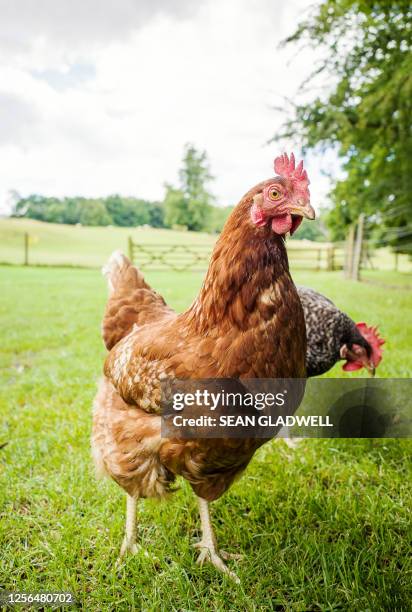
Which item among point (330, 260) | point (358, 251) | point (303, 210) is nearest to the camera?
point (303, 210)

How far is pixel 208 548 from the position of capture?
1137 millimetres

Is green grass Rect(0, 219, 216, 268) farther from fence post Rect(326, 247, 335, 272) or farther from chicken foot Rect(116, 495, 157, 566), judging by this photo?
chicken foot Rect(116, 495, 157, 566)

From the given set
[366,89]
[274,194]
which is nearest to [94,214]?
[366,89]

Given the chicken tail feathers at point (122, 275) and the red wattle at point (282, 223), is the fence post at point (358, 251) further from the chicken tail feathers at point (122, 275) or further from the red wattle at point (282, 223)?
the red wattle at point (282, 223)

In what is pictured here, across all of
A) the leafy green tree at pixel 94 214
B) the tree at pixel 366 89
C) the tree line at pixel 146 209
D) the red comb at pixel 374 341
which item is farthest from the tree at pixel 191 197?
the red comb at pixel 374 341

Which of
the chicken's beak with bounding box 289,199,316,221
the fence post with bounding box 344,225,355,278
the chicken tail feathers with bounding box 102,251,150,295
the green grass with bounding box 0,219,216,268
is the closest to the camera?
the chicken's beak with bounding box 289,199,316,221

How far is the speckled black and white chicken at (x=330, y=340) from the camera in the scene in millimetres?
1793

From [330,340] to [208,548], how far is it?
105 cm

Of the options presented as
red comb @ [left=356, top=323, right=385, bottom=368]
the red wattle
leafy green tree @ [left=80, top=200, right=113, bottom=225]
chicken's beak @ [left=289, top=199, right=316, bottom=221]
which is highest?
leafy green tree @ [left=80, top=200, right=113, bottom=225]

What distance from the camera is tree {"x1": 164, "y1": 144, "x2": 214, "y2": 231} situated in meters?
10.4

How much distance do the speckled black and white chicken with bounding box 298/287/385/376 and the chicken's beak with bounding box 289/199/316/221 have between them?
3.18 feet

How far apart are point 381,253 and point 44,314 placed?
10.9 metres

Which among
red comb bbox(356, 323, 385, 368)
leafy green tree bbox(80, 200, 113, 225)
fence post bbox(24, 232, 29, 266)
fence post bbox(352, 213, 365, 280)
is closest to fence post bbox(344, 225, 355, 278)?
fence post bbox(352, 213, 365, 280)

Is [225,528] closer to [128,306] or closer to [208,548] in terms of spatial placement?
[208,548]
